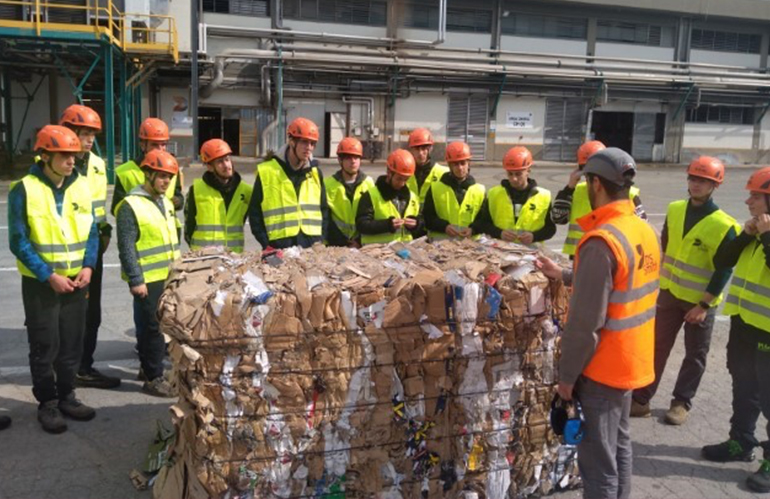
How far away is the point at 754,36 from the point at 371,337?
128 ft

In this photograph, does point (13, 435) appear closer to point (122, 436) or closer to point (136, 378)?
point (122, 436)

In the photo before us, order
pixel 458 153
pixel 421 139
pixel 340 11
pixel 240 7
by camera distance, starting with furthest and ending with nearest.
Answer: pixel 340 11, pixel 240 7, pixel 421 139, pixel 458 153

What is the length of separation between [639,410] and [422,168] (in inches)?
119

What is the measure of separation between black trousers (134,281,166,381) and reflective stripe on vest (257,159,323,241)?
3.63ft

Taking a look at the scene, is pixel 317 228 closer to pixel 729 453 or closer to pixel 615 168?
pixel 615 168

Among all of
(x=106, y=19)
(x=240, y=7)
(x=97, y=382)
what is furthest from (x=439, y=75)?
(x=97, y=382)

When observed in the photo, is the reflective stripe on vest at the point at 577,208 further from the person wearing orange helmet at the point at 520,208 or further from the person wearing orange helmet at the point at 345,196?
the person wearing orange helmet at the point at 345,196

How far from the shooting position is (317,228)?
19.2 feet

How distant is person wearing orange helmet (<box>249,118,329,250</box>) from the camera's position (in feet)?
18.6

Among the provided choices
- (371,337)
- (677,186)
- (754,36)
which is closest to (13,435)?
(371,337)

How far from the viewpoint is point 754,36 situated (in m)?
34.6

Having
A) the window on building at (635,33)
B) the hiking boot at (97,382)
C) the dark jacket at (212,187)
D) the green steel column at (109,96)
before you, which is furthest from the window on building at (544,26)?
the hiking boot at (97,382)

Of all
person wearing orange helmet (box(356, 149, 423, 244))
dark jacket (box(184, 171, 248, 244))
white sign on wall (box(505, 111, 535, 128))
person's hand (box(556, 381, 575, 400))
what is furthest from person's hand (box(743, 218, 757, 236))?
white sign on wall (box(505, 111, 535, 128))

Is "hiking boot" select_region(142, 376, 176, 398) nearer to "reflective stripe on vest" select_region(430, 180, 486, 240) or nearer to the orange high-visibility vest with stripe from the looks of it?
"reflective stripe on vest" select_region(430, 180, 486, 240)
